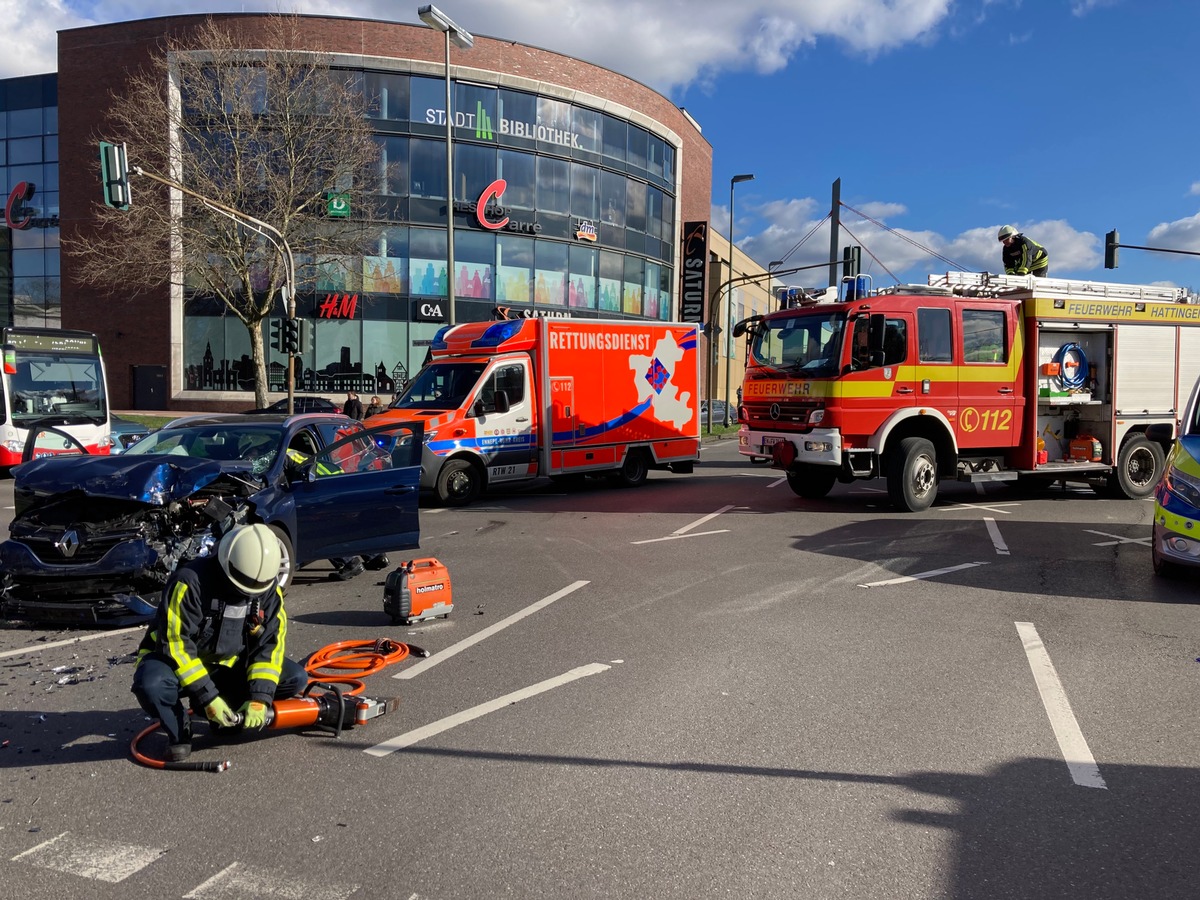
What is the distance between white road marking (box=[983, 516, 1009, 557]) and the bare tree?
71.4 ft

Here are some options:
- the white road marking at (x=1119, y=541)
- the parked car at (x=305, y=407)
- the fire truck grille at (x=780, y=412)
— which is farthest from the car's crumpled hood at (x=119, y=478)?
the parked car at (x=305, y=407)

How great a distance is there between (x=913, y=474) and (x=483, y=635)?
8.17 m

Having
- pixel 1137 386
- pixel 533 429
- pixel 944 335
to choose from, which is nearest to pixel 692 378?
pixel 533 429

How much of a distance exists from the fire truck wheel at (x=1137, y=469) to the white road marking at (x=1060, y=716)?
348 inches

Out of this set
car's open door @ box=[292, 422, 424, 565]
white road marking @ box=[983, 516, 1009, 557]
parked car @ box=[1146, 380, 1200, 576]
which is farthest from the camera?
white road marking @ box=[983, 516, 1009, 557]

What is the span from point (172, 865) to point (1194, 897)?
3653mm

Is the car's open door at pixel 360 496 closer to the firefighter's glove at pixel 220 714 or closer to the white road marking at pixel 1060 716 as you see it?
the firefighter's glove at pixel 220 714

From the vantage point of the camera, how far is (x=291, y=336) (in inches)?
829

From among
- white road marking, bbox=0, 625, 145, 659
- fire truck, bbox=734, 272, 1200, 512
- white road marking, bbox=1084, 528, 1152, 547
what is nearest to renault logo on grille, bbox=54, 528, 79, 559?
white road marking, bbox=0, 625, 145, 659

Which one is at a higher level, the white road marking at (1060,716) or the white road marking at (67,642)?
the white road marking at (67,642)

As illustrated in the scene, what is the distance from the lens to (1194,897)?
10.4ft

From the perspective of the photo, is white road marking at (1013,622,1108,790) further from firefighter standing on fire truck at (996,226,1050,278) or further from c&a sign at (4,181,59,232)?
c&a sign at (4,181,59,232)

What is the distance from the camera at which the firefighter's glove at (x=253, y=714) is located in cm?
430

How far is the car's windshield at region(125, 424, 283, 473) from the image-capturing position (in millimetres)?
8203
